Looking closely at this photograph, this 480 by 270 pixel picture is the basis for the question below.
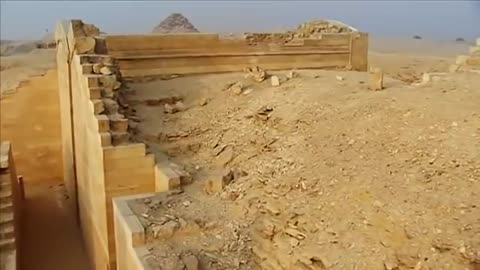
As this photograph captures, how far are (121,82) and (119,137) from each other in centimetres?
223

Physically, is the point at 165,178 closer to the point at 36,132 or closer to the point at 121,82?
the point at 121,82

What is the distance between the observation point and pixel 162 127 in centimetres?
717

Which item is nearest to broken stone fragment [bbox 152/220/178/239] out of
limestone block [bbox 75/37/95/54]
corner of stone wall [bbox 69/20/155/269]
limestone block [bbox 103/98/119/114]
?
corner of stone wall [bbox 69/20/155/269]

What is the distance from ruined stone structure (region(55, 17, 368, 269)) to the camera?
228 inches

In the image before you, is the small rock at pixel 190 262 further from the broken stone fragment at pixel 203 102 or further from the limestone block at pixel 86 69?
the broken stone fragment at pixel 203 102

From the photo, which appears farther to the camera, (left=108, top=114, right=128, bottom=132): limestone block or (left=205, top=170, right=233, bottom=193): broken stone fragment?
(left=108, top=114, right=128, bottom=132): limestone block

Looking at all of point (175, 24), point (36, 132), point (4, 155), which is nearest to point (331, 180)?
point (4, 155)

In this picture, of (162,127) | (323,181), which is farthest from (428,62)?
(323,181)

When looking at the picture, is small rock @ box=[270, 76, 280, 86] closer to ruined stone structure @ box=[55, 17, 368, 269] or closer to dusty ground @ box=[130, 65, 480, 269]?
dusty ground @ box=[130, 65, 480, 269]

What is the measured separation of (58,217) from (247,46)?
4.92 meters

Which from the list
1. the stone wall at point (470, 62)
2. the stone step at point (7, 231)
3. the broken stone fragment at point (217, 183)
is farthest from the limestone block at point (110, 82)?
the stone wall at point (470, 62)

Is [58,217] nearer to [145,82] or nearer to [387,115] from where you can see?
[145,82]

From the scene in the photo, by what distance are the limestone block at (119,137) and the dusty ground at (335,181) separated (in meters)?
0.61

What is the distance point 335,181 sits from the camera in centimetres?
456
